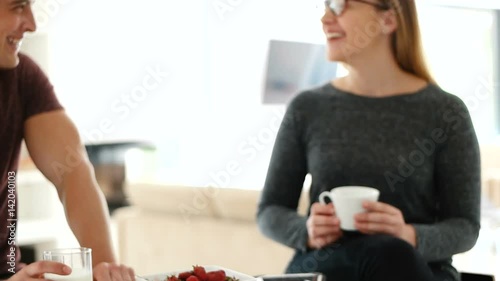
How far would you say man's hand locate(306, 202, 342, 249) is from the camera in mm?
1407

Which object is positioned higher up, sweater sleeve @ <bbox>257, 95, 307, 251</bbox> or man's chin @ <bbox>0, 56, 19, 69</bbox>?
man's chin @ <bbox>0, 56, 19, 69</bbox>

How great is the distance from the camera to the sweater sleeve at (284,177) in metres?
1.60

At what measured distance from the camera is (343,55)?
5.24ft

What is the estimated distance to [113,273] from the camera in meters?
1.23

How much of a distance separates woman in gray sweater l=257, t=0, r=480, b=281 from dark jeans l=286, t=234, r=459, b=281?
0.09 meters

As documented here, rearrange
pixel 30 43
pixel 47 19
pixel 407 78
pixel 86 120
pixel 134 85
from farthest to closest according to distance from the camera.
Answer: pixel 134 85 < pixel 86 120 < pixel 47 19 < pixel 30 43 < pixel 407 78

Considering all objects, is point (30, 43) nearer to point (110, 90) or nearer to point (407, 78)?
point (110, 90)

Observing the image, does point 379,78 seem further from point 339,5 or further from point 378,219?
point 378,219

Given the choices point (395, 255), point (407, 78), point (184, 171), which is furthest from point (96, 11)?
point (395, 255)

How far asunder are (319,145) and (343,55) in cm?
18

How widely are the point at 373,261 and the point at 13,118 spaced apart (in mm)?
714

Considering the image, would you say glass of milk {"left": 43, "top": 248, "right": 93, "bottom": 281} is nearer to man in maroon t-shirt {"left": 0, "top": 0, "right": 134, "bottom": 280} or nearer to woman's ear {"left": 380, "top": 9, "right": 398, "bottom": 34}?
man in maroon t-shirt {"left": 0, "top": 0, "right": 134, "bottom": 280}

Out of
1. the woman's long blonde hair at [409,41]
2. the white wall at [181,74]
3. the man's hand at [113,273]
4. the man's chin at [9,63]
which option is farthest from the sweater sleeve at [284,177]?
the white wall at [181,74]

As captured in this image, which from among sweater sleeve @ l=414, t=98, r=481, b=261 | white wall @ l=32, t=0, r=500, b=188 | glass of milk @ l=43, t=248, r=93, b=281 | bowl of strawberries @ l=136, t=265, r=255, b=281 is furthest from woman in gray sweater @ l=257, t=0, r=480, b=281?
white wall @ l=32, t=0, r=500, b=188
